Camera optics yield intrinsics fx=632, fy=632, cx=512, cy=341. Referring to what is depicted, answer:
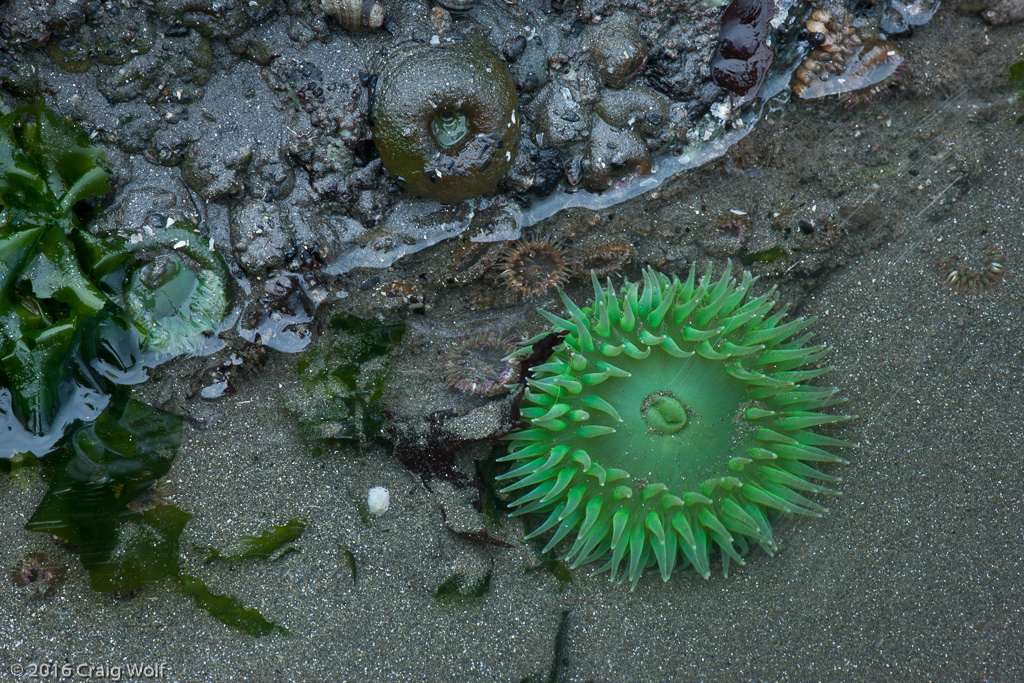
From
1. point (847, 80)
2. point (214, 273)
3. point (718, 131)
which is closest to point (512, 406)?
point (214, 273)

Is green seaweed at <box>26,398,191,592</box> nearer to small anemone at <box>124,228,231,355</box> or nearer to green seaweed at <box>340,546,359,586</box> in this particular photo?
small anemone at <box>124,228,231,355</box>

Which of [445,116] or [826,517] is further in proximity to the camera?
[826,517]

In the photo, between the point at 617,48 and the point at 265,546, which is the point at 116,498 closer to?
the point at 265,546

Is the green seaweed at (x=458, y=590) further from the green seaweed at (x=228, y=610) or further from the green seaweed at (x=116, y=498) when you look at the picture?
the green seaweed at (x=116, y=498)

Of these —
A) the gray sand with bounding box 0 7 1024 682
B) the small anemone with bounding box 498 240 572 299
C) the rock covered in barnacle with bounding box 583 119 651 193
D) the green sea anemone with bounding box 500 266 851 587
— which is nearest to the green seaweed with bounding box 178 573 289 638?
the gray sand with bounding box 0 7 1024 682

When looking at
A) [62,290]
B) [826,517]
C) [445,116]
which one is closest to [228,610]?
[62,290]

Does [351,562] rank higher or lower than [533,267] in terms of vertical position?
lower
